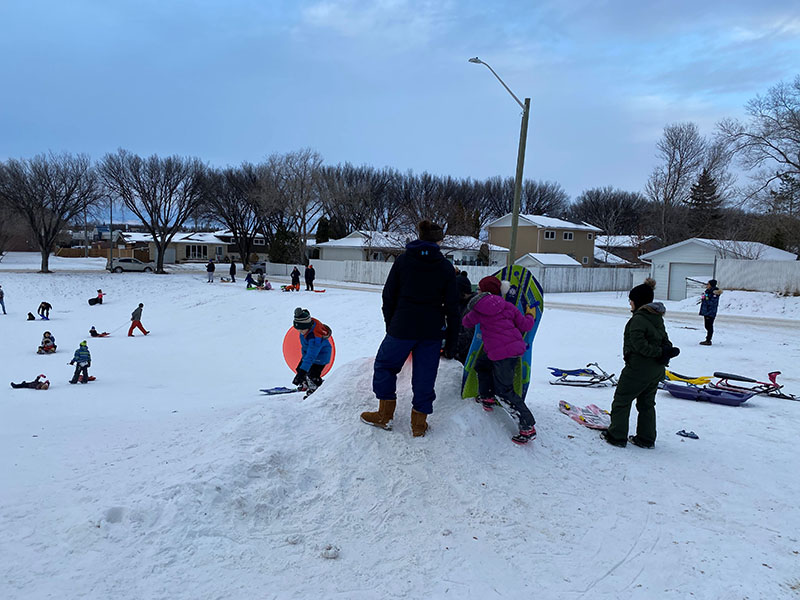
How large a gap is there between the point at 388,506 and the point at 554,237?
49.8 metres

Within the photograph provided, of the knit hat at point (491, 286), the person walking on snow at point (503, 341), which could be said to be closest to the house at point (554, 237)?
the knit hat at point (491, 286)

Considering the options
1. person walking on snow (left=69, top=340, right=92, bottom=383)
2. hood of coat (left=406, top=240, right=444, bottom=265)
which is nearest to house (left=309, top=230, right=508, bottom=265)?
person walking on snow (left=69, top=340, right=92, bottom=383)

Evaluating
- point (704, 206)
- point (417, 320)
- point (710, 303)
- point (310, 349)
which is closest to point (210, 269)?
point (710, 303)

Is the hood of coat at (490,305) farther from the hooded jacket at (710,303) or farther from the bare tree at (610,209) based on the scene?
the bare tree at (610,209)

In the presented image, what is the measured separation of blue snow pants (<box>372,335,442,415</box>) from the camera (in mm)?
4898

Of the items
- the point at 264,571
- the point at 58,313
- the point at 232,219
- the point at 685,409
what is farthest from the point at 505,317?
the point at 232,219

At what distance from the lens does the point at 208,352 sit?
18.7 m

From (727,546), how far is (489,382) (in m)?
2.36

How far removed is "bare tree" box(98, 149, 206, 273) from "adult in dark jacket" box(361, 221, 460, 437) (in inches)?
1841

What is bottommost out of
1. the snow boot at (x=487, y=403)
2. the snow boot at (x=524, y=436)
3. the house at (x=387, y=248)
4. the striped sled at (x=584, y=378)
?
the striped sled at (x=584, y=378)

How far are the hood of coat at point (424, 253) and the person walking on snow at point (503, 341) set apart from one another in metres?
0.65

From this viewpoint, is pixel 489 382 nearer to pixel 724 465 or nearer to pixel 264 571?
pixel 724 465

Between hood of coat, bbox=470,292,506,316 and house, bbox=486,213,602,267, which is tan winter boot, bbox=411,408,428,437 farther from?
house, bbox=486,213,602,267

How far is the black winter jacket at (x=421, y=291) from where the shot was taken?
4836 mm
